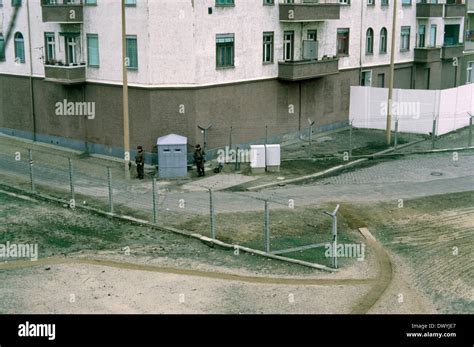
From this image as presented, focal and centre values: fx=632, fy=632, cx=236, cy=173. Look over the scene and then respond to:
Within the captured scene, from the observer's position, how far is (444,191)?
75.7ft

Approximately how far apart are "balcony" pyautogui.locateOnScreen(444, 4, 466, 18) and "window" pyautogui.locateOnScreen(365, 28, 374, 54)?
8353 mm

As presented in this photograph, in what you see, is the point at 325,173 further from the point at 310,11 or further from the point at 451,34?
the point at 451,34

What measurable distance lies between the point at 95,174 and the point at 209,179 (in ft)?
16.1

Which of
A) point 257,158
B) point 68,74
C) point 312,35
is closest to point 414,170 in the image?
point 257,158

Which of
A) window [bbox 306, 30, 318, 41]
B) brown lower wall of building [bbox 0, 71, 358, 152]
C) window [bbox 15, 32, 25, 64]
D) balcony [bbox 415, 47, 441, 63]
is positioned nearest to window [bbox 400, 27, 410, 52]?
balcony [bbox 415, 47, 441, 63]

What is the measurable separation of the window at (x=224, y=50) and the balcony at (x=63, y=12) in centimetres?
648

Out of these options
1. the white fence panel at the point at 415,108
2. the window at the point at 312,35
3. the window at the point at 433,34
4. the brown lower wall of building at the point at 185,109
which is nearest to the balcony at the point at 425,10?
the window at the point at 433,34

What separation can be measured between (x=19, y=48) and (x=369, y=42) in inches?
781

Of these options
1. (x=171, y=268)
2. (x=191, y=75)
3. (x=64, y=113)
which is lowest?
(x=171, y=268)

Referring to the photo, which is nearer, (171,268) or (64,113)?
(171,268)

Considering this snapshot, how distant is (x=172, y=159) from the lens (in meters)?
25.3

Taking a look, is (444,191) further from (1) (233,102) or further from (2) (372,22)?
(2) (372,22)

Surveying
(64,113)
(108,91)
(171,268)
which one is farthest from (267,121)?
(171,268)

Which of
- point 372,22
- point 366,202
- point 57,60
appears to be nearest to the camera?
point 366,202
